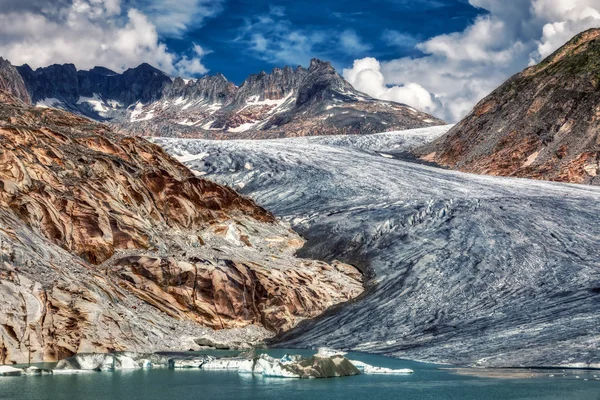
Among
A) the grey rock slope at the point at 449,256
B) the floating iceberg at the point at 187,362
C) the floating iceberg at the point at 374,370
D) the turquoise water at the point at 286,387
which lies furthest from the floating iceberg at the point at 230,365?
the grey rock slope at the point at 449,256

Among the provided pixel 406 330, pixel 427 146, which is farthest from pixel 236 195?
pixel 427 146

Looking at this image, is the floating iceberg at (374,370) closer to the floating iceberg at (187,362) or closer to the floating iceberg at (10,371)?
the floating iceberg at (187,362)

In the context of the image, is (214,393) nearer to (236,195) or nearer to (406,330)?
(406,330)

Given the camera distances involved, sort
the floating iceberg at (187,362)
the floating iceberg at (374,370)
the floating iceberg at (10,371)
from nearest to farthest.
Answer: the floating iceberg at (10,371) < the floating iceberg at (374,370) < the floating iceberg at (187,362)

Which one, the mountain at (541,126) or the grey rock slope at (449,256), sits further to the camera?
the mountain at (541,126)

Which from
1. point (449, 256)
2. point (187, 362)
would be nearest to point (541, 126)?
point (449, 256)

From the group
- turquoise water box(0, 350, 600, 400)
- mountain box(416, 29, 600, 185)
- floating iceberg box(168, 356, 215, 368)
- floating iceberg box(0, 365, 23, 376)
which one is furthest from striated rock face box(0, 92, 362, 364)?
mountain box(416, 29, 600, 185)

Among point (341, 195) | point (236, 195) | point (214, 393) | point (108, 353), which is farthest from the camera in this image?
point (341, 195)
